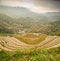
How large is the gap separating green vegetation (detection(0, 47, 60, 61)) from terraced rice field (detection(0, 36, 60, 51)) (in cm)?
33

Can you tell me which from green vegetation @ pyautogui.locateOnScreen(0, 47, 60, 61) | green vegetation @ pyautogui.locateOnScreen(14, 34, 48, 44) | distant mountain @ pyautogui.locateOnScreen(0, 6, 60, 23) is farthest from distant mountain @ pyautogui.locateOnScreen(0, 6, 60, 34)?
green vegetation @ pyautogui.locateOnScreen(0, 47, 60, 61)

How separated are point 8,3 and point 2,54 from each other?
326 cm

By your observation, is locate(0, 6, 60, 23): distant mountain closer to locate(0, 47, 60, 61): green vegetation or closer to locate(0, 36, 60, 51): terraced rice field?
locate(0, 36, 60, 51): terraced rice field

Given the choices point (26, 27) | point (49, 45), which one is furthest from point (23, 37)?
point (49, 45)

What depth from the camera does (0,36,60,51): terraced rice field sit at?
42.9 ft

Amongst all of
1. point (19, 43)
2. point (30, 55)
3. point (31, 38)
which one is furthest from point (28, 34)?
point (30, 55)

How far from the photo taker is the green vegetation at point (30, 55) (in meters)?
12.5

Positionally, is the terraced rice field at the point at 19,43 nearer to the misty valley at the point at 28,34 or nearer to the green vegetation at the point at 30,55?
the misty valley at the point at 28,34

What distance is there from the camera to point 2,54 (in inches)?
502

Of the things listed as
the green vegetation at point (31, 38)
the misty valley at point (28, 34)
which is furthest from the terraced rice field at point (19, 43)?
the green vegetation at point (31, 38)

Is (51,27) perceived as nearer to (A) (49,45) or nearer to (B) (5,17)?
(A) (49,45)

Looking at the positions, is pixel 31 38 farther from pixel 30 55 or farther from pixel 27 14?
pixel 27 14

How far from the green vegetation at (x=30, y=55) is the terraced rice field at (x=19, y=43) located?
329 mm

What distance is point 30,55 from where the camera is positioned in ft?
41.6
